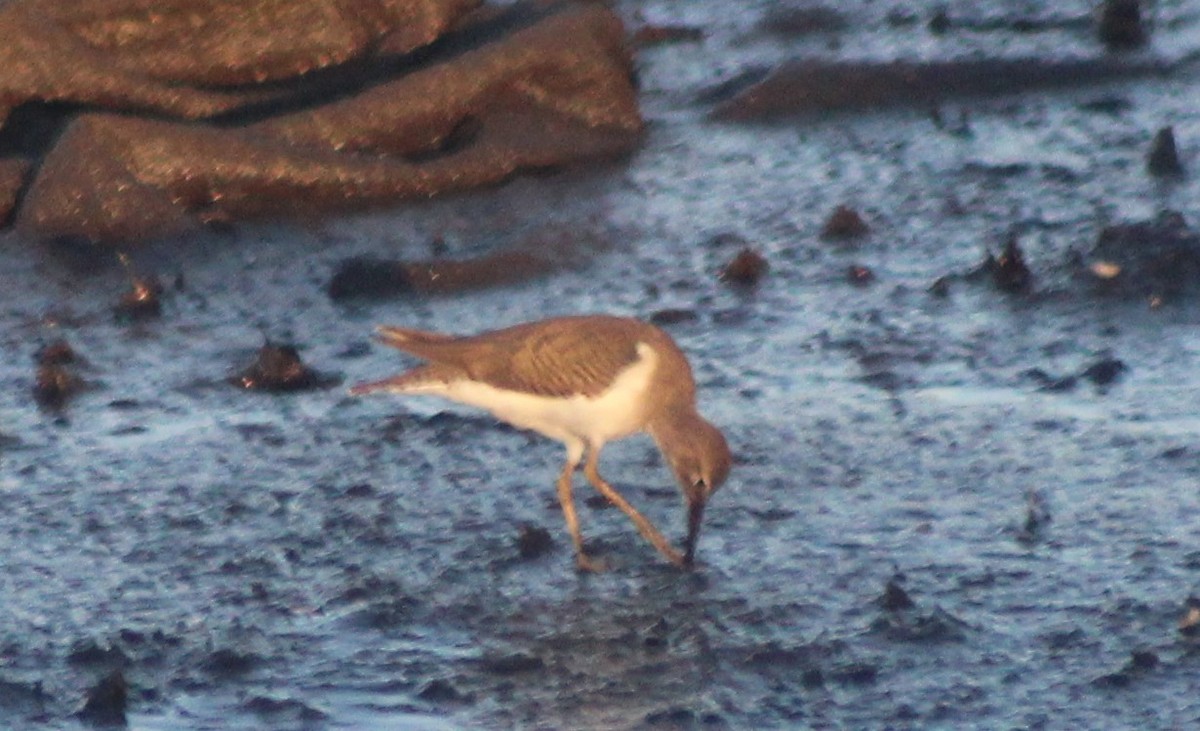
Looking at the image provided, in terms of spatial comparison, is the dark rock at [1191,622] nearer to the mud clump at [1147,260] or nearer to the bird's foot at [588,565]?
the bird's foot at [588,565]

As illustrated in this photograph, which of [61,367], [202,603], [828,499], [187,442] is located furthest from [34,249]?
[828,499]

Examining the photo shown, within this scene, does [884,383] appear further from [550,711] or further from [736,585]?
[550,711]

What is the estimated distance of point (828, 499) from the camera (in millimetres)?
7309

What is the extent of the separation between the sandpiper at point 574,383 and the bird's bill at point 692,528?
9cm

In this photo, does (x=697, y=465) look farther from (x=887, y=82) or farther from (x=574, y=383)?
(x=887, y=82)

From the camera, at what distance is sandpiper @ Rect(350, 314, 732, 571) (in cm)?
720

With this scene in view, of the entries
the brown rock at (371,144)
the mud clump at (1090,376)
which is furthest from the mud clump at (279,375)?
the mud clump at (1090,376)

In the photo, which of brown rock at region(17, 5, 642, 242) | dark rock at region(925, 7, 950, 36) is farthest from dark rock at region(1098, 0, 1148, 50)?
brown rock at region(17, 5, 642, 242)

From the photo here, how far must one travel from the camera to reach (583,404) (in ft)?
23.8

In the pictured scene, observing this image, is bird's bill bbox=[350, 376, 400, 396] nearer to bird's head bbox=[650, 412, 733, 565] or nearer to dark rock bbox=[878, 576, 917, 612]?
bird's head bbox=[650, 412, 733, 565]

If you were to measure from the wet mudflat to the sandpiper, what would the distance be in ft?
0.88

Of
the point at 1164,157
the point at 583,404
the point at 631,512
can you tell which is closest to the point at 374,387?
the point at 583,404

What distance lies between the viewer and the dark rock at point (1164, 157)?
10359mm

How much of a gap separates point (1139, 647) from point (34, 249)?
5647mm
